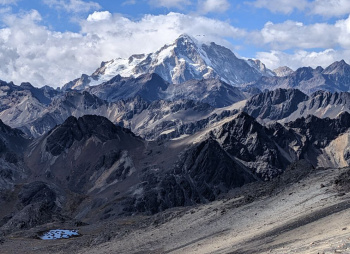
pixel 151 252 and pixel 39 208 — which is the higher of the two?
pixel 39 208

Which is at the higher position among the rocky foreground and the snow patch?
the snow patch

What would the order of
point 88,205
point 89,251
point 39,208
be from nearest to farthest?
point 89,251, point 39,208, point 88,205

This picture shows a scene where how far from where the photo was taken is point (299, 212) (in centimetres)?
5984

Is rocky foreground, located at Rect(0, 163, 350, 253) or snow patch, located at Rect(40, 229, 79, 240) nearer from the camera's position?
rocky foreground, located at Rect(0, 163, 350, 253)

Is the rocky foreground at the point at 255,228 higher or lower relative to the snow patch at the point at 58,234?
lower

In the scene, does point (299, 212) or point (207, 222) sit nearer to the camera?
point (299, 212)

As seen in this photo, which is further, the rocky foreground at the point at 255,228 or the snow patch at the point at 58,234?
the snow patch at the point at 58,234

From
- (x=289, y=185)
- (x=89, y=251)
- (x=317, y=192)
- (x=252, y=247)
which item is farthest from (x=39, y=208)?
(x=252, y=247)

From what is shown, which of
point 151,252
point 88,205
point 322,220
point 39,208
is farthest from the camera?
point 88,205

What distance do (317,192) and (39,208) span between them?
321 ft

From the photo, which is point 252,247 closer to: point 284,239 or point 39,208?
point 284,239

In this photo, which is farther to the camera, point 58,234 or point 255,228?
point 58,234

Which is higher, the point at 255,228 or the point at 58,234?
the point at 58,234

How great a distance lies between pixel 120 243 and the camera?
7612 centimetres
